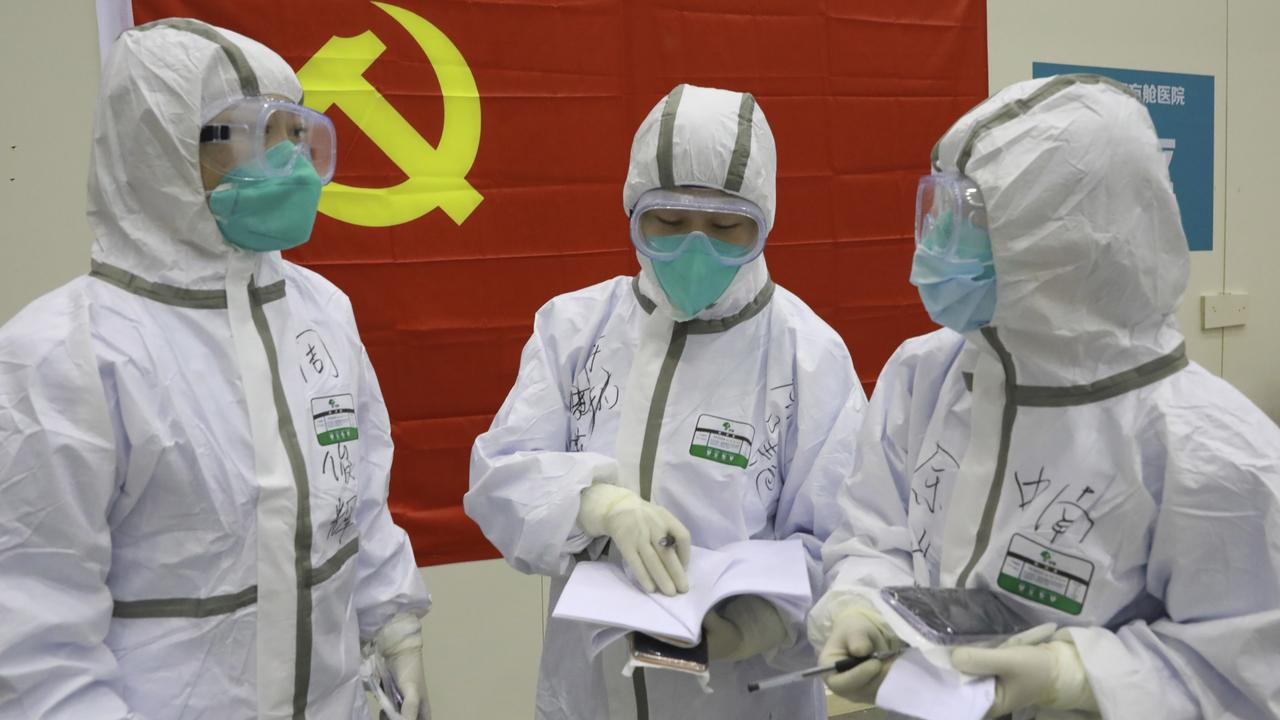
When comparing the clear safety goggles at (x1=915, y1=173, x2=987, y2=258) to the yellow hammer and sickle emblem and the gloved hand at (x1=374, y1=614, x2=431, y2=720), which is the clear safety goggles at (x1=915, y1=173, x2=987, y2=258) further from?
the yellow hammer and sickle emblem

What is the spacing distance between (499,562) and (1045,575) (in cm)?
169

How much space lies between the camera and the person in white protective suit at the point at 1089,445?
963 millimetres

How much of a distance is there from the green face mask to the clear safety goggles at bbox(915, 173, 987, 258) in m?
0.81

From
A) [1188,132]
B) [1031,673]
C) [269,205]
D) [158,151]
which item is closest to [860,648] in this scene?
[1031,673]

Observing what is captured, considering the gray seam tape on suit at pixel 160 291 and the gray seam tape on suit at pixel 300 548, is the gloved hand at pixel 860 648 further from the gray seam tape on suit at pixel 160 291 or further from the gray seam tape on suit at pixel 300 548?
the gray seam tape on suit at pixel 160 291

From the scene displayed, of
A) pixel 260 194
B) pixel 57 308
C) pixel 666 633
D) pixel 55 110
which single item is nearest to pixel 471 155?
pixel 55 110

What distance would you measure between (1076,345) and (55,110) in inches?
A: 82.2

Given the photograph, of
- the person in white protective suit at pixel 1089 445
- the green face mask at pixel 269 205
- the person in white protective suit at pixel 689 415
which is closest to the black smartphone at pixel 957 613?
the person in white protective suit at pixel 1089 445

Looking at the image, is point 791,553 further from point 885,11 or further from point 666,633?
point 885,11

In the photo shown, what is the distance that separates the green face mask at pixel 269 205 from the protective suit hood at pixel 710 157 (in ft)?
1.58

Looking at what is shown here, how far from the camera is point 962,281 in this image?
3.51 feet

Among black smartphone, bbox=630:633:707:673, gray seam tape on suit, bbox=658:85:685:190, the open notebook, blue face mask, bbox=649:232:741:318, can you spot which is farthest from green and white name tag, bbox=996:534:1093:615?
gray seam tape on suit, bbox=658:85:685:190

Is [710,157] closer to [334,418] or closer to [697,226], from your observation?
[697,226]

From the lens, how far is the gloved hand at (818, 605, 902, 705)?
3.49 feet
